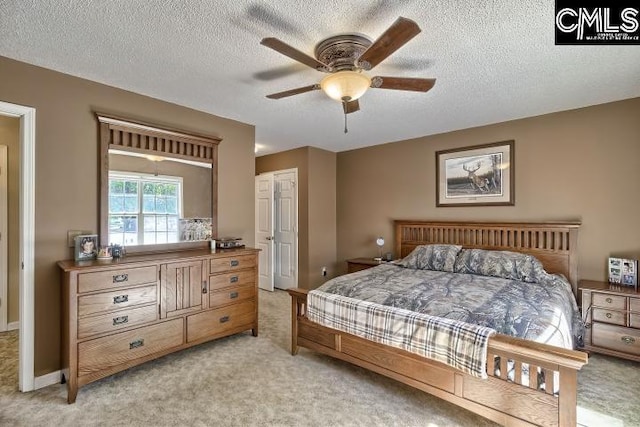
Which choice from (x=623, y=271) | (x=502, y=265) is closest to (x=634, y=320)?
(x=623, y=271)

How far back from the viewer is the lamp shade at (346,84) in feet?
6.81

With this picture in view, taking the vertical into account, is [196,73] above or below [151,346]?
above

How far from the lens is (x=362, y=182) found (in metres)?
5.42

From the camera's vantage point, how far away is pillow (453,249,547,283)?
3.20m

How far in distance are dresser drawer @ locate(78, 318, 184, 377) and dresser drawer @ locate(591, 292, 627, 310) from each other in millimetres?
3894

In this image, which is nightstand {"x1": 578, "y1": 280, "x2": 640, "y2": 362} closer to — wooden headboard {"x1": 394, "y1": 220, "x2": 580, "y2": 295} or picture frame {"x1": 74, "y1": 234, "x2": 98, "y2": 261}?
wooden headboard {"x1": 394, "y1": 220, "x2": 580, "y2": 295}

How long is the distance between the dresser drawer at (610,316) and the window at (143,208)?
423 cm

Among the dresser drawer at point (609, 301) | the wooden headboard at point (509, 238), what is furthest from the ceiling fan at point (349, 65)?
the dresser drawer at point (609, 301)

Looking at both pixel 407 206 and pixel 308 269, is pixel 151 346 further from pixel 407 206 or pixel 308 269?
pixel 407 206

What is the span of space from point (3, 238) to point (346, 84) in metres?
4.18

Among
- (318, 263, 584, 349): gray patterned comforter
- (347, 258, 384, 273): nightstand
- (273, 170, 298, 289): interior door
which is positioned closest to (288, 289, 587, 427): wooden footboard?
(318, 263, 584, 349): gray patterned comforter

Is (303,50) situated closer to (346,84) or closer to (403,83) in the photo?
(346,84)

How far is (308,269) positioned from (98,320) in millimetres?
3226

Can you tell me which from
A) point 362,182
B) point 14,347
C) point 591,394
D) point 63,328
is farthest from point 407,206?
point 14,347
